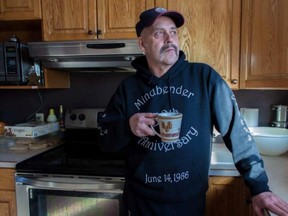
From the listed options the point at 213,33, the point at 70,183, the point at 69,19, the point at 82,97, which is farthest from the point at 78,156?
the point at 213,33

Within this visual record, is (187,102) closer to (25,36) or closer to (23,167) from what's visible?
(23,167)

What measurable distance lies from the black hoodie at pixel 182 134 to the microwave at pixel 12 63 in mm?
1042

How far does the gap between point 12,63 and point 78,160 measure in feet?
2.72

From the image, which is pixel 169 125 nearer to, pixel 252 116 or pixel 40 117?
pixel 252 116

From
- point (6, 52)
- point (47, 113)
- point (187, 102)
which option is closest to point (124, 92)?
point (187, 102)

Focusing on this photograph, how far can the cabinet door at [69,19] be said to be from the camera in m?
1.78

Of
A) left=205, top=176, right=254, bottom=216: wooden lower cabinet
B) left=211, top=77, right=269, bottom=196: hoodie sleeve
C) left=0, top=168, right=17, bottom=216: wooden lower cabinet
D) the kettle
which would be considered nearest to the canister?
the kettle

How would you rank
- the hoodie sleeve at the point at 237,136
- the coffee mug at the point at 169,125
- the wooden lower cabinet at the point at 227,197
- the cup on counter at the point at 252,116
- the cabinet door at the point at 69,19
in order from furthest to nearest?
the cup on counter at the point at 252,116 < the cabinet door at the point at 69,19 < the wooden lower cabinet at the point at 227,197 < the hoodie sleeve at the point at 237,136 < the coffee mug at the point at 169,125

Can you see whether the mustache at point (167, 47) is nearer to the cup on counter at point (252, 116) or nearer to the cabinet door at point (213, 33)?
the cabinet door at point (213, 33)

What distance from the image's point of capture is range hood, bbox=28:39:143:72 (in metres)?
1.66

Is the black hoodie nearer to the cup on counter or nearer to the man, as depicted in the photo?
the man

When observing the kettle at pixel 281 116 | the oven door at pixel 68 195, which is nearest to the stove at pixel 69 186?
the oven door at pixel 68 195

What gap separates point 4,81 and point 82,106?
22.6 inches

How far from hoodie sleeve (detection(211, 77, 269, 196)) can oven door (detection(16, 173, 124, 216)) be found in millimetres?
636
